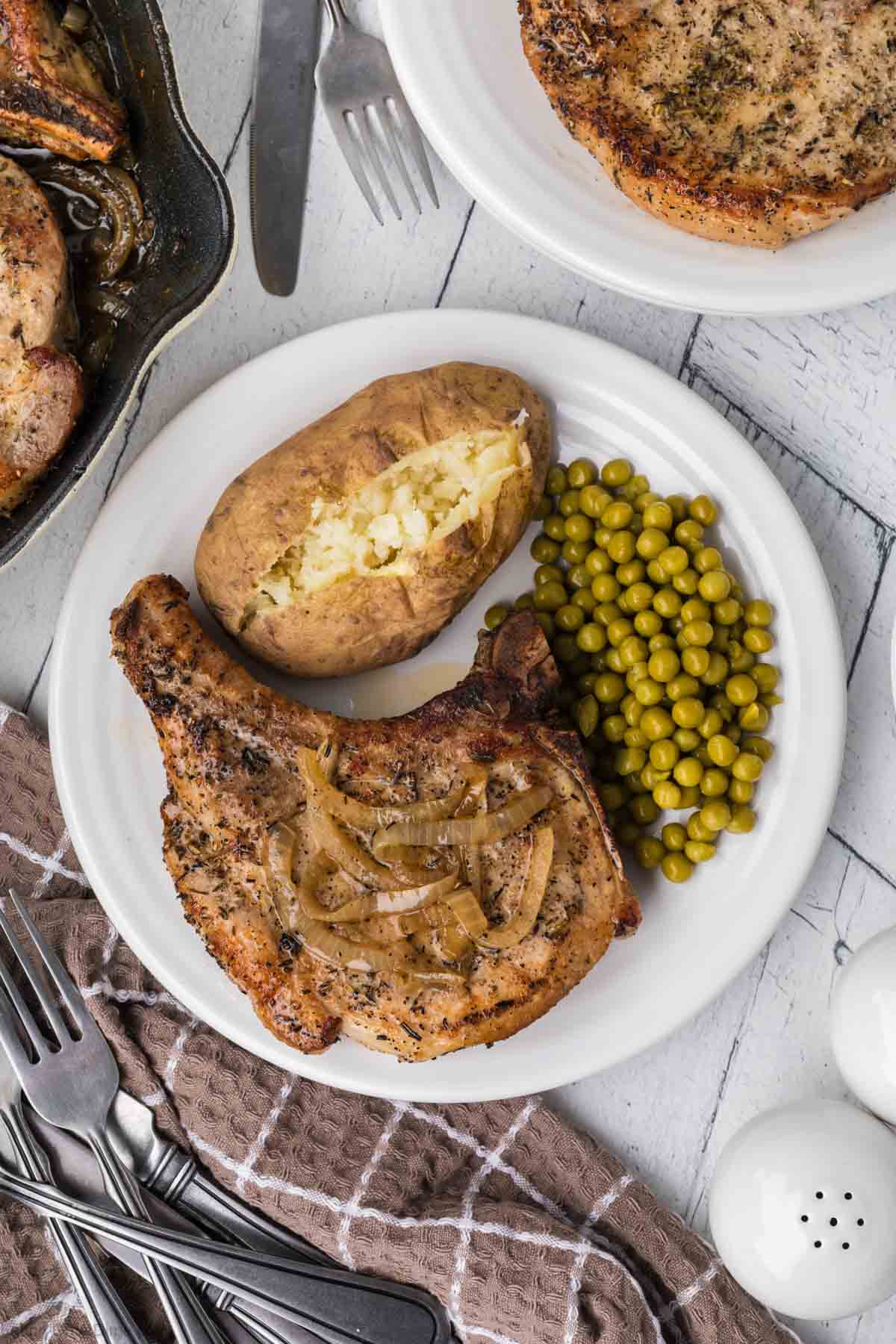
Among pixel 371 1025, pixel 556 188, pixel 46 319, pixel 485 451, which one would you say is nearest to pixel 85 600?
pixel 46 319

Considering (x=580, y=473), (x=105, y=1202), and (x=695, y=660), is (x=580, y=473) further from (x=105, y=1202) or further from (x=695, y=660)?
(x=105, y=1202)

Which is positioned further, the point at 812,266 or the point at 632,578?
the point at 632,578

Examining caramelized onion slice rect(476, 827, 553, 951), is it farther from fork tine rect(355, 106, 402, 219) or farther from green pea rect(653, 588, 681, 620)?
fork tine rect(355, 106, 402, 219)

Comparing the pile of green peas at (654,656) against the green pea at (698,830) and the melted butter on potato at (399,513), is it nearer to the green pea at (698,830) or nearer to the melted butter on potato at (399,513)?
the green pea at (698,830)

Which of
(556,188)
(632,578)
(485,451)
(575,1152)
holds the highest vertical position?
(556,188)

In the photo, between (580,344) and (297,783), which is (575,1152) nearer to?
(297,783)

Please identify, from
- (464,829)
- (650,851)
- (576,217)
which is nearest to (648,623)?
(650,851)
